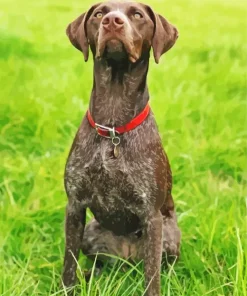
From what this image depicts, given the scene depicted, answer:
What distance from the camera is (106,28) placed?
3.19m

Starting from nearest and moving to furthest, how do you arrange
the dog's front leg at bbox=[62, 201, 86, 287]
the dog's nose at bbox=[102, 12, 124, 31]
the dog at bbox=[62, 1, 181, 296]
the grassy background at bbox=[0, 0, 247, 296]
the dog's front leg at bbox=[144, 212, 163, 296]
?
the dog's nose at bbox=[102, 12, 124, 31], the dog at bbox=[62, 1, 181, 296], the dog's front leg at bbox=[144, 212, 163, 296], the dog's front leg at bbox=[62, 201, 86, 287], the grassy background at bbox=[0, 0, 247, 296]

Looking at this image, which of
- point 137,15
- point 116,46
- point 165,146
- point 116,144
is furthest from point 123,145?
point 165,146

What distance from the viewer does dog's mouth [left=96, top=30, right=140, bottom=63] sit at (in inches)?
126

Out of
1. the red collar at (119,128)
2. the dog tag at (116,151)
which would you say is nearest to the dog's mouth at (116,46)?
the red collar at (119,128)

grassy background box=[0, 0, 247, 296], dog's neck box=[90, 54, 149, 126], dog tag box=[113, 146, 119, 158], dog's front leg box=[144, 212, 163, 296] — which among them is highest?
dog's neck box=[90, 54, 149, 126]

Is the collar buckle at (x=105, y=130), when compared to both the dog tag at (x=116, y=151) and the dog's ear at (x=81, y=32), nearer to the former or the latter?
the dog tag at (x=116, y=151)

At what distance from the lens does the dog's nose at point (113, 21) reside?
317cm

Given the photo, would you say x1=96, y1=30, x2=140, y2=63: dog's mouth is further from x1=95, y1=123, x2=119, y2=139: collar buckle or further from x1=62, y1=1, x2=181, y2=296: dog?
x1=95, y1=123, x2=119, y2=139: collar buckle

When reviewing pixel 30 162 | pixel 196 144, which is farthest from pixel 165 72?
pixel 30 162

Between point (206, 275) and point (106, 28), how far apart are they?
1570 mm

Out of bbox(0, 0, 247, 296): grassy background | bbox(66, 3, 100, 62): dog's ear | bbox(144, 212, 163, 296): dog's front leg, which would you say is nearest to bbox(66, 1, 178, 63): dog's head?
bbox(66, 3, 100, 62): dog's ear

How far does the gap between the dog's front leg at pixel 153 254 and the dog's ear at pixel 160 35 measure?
845 mm

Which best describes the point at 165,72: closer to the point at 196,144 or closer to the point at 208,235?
the point at 196,144

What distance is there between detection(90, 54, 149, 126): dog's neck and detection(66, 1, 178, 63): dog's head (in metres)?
0.13
